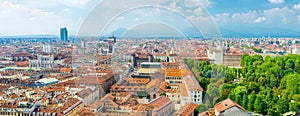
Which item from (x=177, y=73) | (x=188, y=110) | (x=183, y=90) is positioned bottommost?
(x=188, y=110)

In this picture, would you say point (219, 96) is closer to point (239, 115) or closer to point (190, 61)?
point (239, 115)

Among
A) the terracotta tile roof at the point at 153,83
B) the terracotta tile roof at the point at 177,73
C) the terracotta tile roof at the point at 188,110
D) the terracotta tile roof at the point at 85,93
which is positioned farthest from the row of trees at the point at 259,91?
the terracotta tile roof at the point at 85,93

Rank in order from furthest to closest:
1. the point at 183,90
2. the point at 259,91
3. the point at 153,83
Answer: the point at 259,91, the point at 153,83, the point at 183,90

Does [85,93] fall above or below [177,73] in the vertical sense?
below

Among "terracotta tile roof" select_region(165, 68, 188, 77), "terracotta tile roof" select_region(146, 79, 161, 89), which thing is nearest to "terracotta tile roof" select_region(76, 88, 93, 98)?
"terracotta tile roof" select_region(146, 79, 161, 89)

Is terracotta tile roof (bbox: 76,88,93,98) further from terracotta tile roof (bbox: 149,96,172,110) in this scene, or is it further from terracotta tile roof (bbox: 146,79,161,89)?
terracotta tile roof (bbox: 149,96,172,110)

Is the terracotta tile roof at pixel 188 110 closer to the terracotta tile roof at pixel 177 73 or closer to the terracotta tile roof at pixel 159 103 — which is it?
the terracotta tile roof at pixel 159 103

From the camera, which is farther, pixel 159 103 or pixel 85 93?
pixel 85 93

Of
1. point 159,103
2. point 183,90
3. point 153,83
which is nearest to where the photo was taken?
point 159,103

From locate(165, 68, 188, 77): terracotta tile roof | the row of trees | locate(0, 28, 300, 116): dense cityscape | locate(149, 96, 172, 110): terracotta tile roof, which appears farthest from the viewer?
locate(165, 68, 188, 77): terracotta tile roof

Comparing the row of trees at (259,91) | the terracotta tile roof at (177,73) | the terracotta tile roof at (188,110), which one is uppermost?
the terracotta tile roof at (177,73)

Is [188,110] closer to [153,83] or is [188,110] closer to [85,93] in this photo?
[153,83]

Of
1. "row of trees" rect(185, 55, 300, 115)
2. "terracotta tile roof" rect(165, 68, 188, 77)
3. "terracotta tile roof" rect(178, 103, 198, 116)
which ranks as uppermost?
"terracotta tile roof" rect(165, 68, 188, 77)

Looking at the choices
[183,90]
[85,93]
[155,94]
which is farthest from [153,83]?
[85,93]
